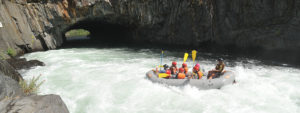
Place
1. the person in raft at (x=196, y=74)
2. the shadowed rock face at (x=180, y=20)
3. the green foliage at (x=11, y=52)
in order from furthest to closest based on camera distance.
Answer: the shadowed rock face at (x=180, y=20)
the green foliage at (x=11, y=52)
the person in raft at (x=196, y=74)

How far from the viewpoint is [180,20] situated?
16359mm

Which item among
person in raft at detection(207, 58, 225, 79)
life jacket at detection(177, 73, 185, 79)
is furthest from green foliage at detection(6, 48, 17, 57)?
person in raft at detection(207, 58, 225, 79)

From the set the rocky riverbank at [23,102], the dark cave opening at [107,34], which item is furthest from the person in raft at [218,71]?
the dark cave opening at [107,34]

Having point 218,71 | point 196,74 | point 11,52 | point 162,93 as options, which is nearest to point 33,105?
point 162,93

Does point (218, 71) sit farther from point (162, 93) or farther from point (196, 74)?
point (162, 93)

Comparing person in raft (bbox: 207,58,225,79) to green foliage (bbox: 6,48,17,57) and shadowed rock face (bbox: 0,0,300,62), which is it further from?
green foliage (bbox: 6,48,17,57)

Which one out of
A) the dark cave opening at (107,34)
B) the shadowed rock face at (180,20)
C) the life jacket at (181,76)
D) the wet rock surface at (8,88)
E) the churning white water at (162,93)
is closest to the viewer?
the wet rock surface at (8,88)

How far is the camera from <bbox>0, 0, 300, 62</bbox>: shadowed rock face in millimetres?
11934

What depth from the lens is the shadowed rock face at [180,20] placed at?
11.9 metres

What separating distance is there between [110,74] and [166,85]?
2909 millimetres

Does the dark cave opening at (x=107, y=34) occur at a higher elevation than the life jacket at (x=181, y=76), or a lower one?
higher

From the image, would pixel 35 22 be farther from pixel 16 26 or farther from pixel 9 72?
pixel 9 72

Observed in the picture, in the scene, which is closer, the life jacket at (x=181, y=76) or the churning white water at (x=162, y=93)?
the churning white water at (x=162, y=93)

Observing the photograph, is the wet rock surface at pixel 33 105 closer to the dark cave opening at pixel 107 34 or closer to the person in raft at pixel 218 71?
the person in raft at pixel 218 71
